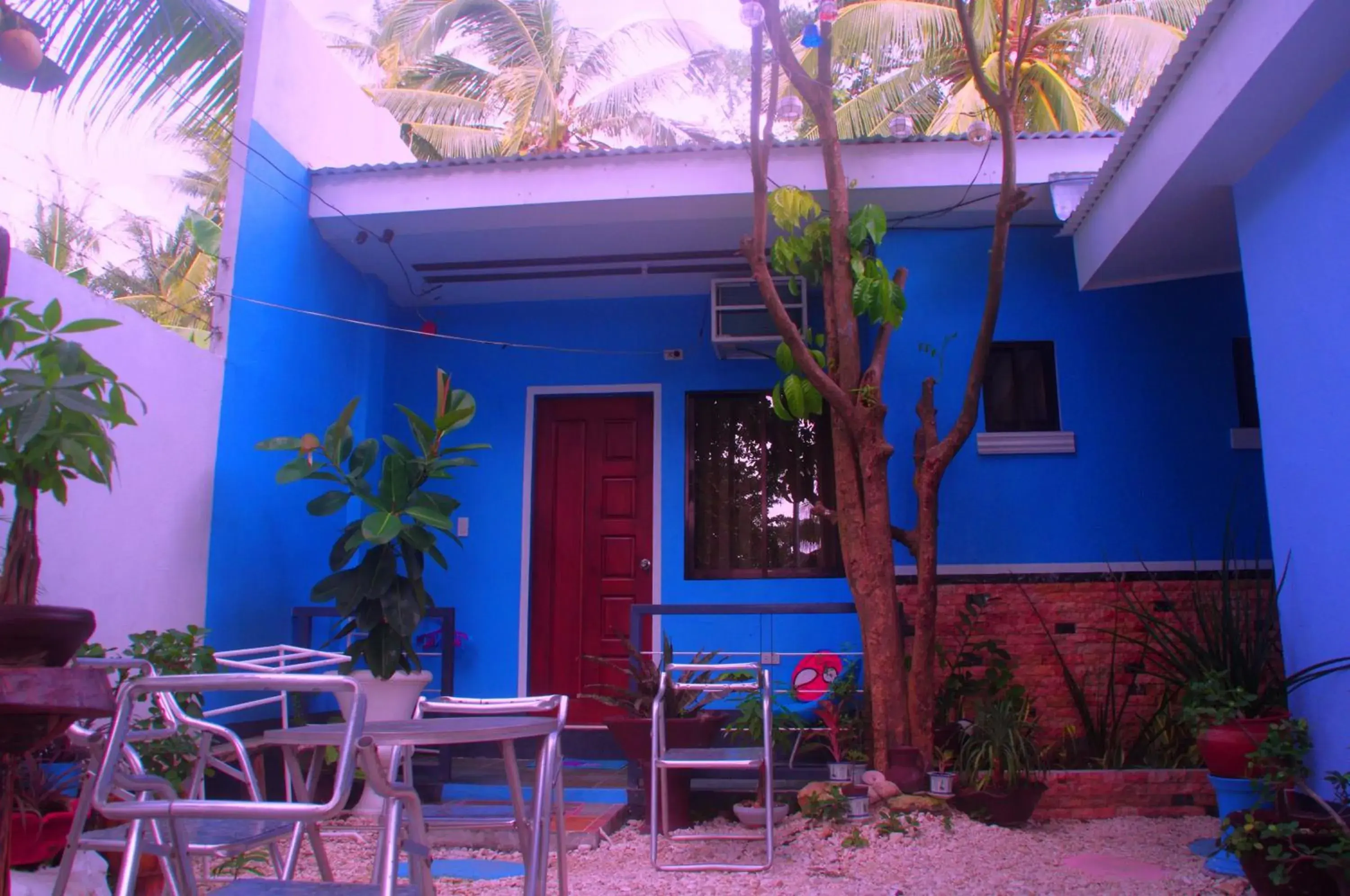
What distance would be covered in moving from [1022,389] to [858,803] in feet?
8.43

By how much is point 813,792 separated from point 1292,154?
3.15 meters

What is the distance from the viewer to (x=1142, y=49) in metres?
10.9

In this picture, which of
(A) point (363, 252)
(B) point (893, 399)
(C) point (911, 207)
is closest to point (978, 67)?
(C) point (911, 207)

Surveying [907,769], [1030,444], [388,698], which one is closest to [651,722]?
[907,769]

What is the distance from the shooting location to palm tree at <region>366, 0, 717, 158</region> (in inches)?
538

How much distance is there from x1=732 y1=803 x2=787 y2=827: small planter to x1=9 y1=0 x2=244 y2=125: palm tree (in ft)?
14.7

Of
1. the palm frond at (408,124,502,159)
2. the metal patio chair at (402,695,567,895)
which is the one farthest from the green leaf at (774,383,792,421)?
the palm frond at (408,124,502,159)

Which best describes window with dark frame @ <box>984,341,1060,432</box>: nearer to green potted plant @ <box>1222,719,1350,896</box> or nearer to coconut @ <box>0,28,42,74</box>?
green potted plant @ <box>1222,719,1350,896</box>

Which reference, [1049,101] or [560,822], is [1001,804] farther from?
[1049,101]

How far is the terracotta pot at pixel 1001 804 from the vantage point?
14.3 feet

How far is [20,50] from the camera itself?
9.56 ft

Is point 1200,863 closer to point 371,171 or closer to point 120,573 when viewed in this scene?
point 120,573

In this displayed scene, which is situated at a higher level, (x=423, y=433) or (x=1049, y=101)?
(x=1049, y=101)

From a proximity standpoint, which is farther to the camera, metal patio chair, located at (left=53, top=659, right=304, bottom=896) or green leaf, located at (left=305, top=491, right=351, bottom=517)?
green leaf, located at (left=305, top=491, right=351, bottom=517)
